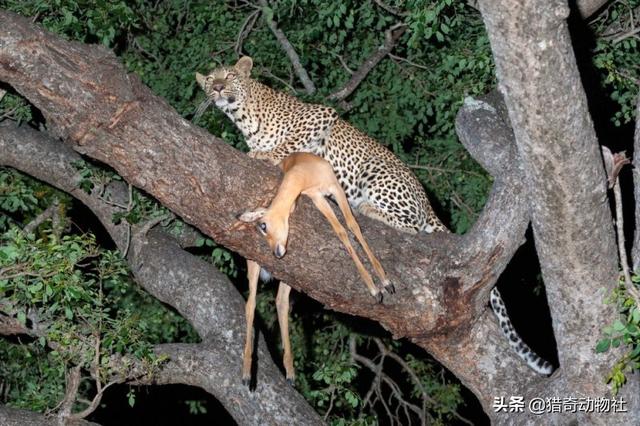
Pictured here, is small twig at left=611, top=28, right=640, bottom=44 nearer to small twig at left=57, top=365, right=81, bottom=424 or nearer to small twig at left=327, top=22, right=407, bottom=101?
small twig at left=327, top=22, right=407, bottom=101

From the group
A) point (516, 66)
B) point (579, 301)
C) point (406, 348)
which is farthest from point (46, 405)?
point (406, 348)

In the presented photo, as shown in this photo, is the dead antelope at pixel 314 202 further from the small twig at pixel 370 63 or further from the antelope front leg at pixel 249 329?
the small twig at pixel 370 63

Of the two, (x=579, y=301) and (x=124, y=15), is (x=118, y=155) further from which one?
(x=124, y=15)

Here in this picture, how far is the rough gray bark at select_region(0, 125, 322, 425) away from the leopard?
0.97m

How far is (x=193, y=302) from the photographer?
6508 millimetres

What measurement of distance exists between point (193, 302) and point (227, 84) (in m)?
1.83

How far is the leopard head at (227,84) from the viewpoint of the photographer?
24.5 ft

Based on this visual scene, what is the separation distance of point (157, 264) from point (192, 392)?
375cm

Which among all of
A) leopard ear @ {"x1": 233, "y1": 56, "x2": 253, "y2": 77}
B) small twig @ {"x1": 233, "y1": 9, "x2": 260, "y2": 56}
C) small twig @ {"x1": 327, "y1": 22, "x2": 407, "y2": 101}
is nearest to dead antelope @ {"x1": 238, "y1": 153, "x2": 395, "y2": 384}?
leopard ear @ {"x1": 233, "y1": 56, "x2": 253, "y2": 77}

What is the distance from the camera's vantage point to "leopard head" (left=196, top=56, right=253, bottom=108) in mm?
7473

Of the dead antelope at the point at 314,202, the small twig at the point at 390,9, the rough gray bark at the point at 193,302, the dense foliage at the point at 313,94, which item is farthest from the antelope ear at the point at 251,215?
the small twig at the point at 390,9

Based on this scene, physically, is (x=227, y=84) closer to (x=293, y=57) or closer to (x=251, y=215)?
(x=293, y=57)

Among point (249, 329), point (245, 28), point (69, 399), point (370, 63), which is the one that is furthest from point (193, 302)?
point (245, 28)

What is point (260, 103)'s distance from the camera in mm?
7543
